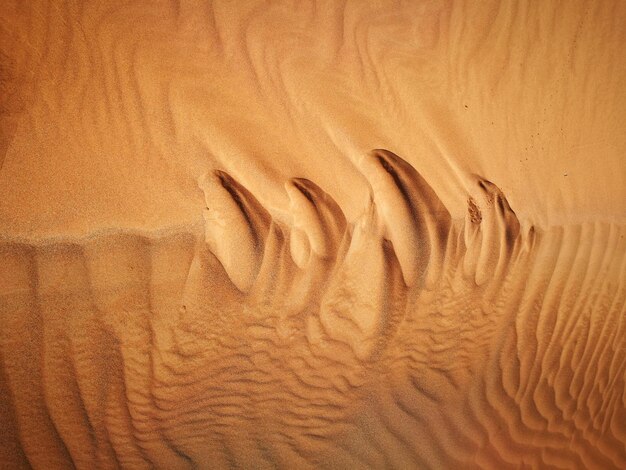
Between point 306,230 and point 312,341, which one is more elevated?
point 306,230

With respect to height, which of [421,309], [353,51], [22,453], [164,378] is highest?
[353,51]

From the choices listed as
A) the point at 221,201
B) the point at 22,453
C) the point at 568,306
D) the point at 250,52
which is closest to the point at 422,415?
the point at 568,306

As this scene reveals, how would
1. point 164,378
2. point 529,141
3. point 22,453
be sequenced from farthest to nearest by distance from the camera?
1. point 529,141
2. point 164,378
3. point 22,453

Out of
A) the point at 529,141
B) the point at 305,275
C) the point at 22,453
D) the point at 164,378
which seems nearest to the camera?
the point at 22,453

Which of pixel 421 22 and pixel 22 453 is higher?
pixel 421 22

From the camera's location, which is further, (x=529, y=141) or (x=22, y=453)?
(x=529, y=141)

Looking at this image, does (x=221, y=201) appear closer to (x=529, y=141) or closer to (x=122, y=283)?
(x=122, y=283)
